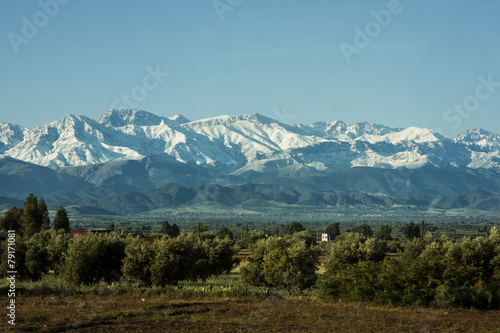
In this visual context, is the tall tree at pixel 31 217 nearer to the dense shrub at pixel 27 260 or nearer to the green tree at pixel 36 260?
the dense shrub at pixel 27 260

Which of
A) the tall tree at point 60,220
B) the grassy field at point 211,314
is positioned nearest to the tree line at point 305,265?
the grassy field at point 211,314

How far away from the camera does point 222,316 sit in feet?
144

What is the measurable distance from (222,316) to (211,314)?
98 cm

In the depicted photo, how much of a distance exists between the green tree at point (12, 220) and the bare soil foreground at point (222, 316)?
7587cm

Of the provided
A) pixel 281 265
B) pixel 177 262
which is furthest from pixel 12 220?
pixel 281 265

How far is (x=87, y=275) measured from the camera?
215 feet

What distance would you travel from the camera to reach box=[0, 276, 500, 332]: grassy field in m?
39.2

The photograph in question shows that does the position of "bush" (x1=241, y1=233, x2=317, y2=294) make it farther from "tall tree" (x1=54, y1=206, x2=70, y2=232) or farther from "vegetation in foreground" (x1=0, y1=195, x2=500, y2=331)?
"tall tree" (x1=54, y1=206, x2=70, y2=232)

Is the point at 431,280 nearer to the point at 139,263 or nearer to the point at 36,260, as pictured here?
the point at 139,263

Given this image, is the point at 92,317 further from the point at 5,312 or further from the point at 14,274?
the point at 14,274

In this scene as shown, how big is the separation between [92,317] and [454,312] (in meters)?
25.5

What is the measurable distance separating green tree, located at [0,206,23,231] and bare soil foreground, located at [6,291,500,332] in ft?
249

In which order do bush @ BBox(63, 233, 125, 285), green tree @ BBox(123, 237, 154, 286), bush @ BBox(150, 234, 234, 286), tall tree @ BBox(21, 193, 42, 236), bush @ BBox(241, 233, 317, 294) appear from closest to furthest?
bush @ BBox(241, 233, 317, 294), bush @ BBox(150, 234, 234, 286), green tree @ BBox(123, 237, 154, 286), bush @ BBox(63, 233, 125, 285), tall tree @ BBox(21, 193, 42, 236)

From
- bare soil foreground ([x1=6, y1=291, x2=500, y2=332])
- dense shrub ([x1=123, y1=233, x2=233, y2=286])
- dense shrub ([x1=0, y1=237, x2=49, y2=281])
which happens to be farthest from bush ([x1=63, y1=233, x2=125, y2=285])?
bare soil foreground ([x1=6, y1=291, x2=500, y2=332])
